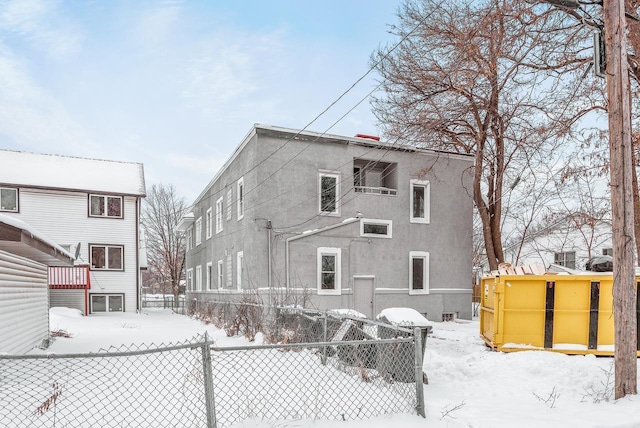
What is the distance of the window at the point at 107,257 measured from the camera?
22812mm

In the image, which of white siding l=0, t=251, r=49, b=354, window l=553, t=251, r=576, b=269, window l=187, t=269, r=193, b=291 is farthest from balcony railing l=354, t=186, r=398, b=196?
window l=187, t=269, r=193, b=291

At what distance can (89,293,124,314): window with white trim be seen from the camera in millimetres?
22891

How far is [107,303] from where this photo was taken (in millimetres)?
23078

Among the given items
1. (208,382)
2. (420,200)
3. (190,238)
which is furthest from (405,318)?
(190,238)

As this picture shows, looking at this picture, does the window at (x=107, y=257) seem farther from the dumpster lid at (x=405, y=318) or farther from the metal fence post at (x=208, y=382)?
the metal fence post at (x=208, y=382)

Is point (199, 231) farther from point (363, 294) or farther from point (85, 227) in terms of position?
point (363, 294)

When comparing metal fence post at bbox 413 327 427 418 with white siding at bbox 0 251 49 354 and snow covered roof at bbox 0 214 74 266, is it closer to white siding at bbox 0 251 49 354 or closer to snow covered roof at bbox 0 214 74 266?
snow covered roof at bbox 0 214 74 266

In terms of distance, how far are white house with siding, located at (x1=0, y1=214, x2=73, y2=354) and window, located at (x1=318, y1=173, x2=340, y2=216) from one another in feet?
29.2

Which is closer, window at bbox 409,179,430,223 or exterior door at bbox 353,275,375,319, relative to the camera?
exterior door at bbox 353,275,375,319

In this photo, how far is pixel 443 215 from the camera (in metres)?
18.8

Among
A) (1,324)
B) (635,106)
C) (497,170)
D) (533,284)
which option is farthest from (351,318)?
(497,170)

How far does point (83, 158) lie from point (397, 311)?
79.9 ft

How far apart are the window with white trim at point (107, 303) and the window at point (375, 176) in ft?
49.3

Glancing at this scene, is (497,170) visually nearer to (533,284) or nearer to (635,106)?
(635,106)
